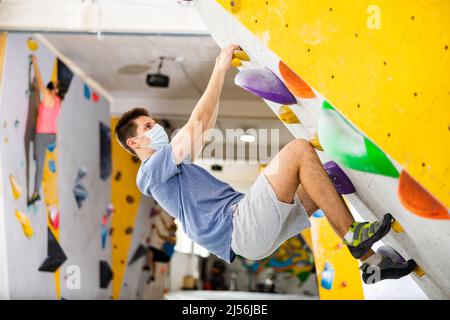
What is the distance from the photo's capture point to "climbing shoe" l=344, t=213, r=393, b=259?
152cm

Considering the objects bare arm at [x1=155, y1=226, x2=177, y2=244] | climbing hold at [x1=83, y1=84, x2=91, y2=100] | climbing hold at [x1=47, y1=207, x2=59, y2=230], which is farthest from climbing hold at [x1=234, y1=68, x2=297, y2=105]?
bare arm at [x1=155, y1=226, x2=177, y2=244]

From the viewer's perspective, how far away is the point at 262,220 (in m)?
1.69

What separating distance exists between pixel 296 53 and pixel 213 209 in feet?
1.97

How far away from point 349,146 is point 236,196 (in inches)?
19.3

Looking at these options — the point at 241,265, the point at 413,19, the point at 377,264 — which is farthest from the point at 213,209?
the point at 241,265

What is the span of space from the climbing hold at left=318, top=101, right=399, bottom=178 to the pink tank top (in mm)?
A: 2201

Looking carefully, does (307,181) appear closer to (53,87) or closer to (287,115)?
(287,115)

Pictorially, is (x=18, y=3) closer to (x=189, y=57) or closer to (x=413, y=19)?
(x=189, y=57)

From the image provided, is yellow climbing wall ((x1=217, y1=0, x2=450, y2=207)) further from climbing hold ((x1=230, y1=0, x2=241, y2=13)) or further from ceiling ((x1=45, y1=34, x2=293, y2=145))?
ceiling ((x1=45, y1=34, x2=293, y2=145))

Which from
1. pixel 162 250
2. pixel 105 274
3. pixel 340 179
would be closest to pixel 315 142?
pixel 340 179

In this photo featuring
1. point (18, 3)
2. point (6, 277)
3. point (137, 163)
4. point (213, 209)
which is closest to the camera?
point (213, 209)

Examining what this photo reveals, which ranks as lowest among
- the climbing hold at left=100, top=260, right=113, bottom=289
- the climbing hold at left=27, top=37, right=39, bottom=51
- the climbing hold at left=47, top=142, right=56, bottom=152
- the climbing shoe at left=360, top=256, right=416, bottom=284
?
the climbing hold at left=100, top=260, right=113, bottom=289

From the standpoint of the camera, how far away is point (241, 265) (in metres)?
8.98

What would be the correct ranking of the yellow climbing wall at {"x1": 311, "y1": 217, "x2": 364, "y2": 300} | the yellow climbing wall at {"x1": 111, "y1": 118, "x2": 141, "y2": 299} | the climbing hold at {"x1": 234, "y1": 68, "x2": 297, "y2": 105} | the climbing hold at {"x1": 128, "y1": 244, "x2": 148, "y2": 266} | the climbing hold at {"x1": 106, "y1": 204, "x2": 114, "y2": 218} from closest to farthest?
the climbing hold at {"x1": 234, "y1": 68, "x2": 297, "y2": 105} < the yellow climbing wall at {"x1": 311, "y1": 217, "x2": 364, "y2": 300} < the climbing hold at {"x1": 106, "y1": 204, "x2": 114, "y2": 218} < the yellow climbing wall at {"x1": 111, "y1": 118, "x2": 141, "y2": 299} < the climbing hold at {"x1": 128, "y1": 244, "x2": 148, "y2": 266}
